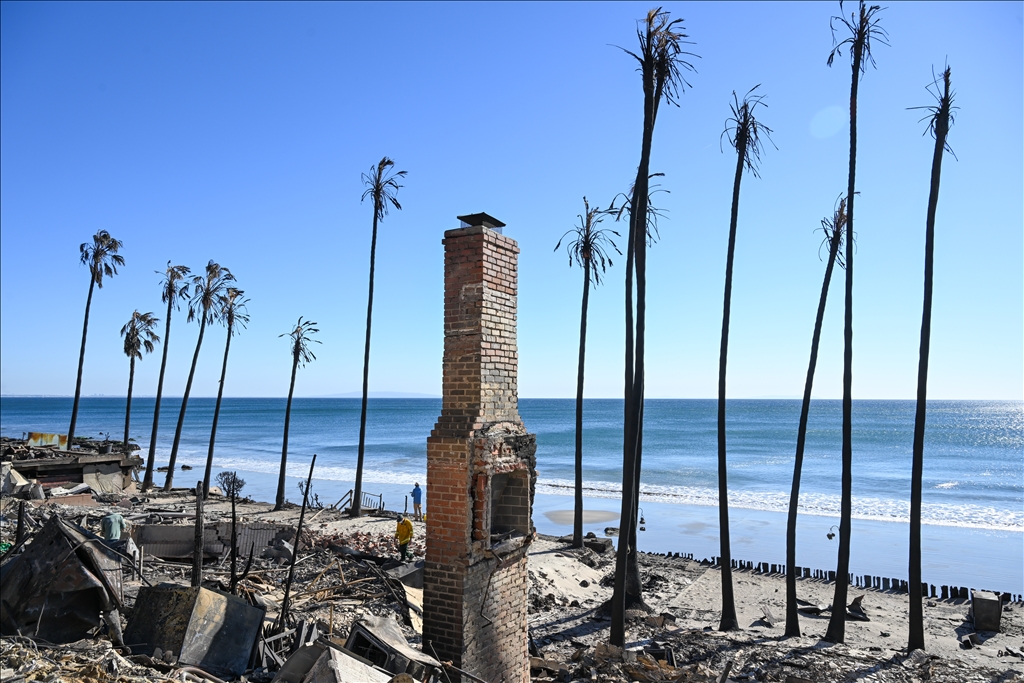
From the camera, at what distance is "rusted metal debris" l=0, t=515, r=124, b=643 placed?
761 centimetres

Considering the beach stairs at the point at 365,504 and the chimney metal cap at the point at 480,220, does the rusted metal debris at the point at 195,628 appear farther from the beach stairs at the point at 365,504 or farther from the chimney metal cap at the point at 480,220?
the beach stairs at the point at 365,504

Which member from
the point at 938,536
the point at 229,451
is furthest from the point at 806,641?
the point at 229,451

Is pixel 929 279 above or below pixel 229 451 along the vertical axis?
above

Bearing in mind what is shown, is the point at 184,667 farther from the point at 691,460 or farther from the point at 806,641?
the point at 691,460

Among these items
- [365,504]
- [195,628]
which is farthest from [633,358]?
[365,504]

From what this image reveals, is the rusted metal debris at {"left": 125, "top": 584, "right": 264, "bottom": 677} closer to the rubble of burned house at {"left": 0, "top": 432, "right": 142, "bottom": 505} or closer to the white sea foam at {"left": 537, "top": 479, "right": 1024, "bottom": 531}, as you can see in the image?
the rubble of burned house at {"left": 0, "top": 432, "right": 142, "bottom": 505}

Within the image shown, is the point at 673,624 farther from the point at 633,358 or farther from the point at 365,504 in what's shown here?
the point at 365,504

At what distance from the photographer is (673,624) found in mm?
14383

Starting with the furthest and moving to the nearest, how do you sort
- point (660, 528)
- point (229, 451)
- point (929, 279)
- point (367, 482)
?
point (229, 451) < point (367, 482) < point (660, 528) < point (929, 279)

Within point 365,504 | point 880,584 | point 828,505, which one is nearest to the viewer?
point 880,584

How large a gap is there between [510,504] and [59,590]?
5.59m

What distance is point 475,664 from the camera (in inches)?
295

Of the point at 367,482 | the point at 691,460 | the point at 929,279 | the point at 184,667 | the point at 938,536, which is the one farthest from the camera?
the point at 691,460

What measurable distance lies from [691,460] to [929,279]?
162 feet
